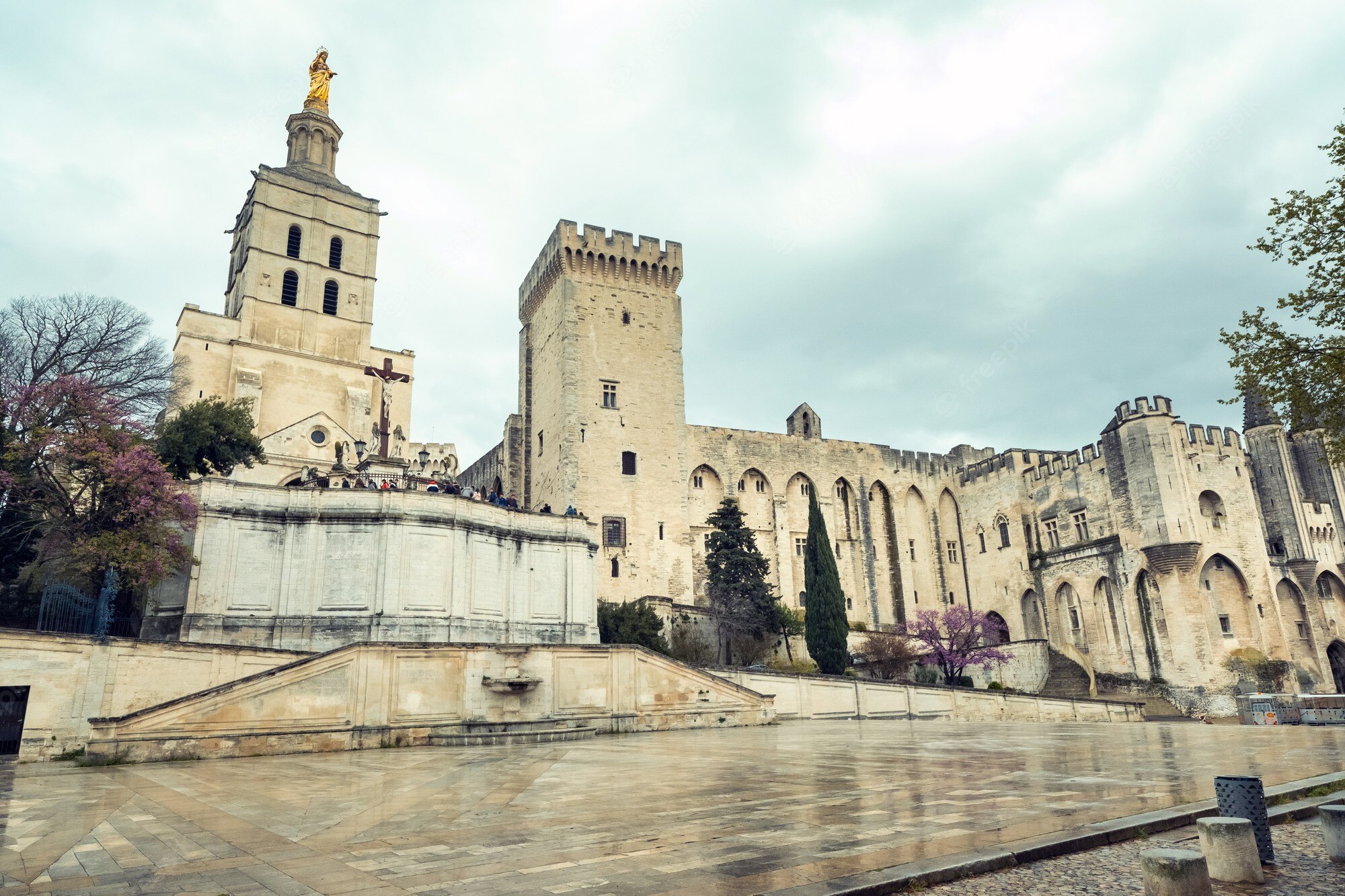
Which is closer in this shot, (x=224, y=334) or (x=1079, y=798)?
(x=1079, y=798)

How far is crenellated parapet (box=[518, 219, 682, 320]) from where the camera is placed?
44031 mm

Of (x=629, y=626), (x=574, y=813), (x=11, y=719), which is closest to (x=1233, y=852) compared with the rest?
(x=574, y=813)

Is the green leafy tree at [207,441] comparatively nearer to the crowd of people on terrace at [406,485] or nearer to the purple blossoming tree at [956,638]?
the crowd of people on terrace at [406,485]

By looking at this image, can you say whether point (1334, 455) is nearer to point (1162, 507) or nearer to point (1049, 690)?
point (1162, 507)

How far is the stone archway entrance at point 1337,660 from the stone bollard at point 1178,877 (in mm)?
47860

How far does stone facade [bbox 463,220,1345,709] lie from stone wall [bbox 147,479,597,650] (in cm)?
1122

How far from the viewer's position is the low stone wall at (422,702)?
14922mm

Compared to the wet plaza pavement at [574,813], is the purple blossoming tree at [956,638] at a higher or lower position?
higher

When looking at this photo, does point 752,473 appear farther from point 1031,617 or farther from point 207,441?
point 207,441

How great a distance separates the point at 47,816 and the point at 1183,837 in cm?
1022

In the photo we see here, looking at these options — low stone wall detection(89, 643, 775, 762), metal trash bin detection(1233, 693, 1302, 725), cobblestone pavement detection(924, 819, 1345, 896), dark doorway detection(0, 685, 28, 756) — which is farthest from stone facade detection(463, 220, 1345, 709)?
cobblestone pavement detection(924, 819, 1345, 896)

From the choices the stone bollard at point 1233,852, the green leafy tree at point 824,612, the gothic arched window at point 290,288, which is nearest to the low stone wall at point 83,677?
the stone bollard at point 1233,852

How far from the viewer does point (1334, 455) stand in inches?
518

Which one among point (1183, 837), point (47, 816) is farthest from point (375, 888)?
point (1183, 837)
